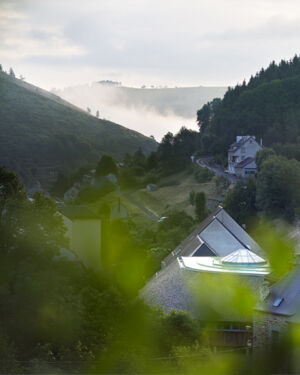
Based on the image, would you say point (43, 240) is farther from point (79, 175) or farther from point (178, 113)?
point (178, 113)

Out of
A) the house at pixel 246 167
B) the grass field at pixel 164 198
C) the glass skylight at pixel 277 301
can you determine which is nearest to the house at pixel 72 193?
the grass field at pixel 164 198

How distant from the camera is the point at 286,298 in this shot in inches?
808

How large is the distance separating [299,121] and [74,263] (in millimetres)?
43377

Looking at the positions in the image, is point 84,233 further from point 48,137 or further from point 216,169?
point 48,137

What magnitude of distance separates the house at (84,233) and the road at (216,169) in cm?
2083

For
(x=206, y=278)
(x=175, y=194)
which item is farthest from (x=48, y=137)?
(x=206, y=278)

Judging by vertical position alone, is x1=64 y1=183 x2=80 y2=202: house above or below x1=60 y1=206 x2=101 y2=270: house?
above

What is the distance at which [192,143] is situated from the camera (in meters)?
62.4

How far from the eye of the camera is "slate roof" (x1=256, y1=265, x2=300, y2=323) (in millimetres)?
19656

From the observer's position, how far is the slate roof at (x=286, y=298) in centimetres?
1966

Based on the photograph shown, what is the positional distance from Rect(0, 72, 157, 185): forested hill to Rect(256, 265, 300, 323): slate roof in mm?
52114

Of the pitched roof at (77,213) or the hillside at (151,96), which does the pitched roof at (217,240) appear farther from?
the hillside at (151,96)

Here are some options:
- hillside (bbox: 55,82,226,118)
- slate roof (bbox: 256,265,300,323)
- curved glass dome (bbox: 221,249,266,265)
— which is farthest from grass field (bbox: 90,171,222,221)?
hillside (bbox: 55,82,226,118)

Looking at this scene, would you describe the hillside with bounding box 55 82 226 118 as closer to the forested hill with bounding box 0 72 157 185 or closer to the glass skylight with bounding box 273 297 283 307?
the forested hill with bounding box 0 72 157 185
